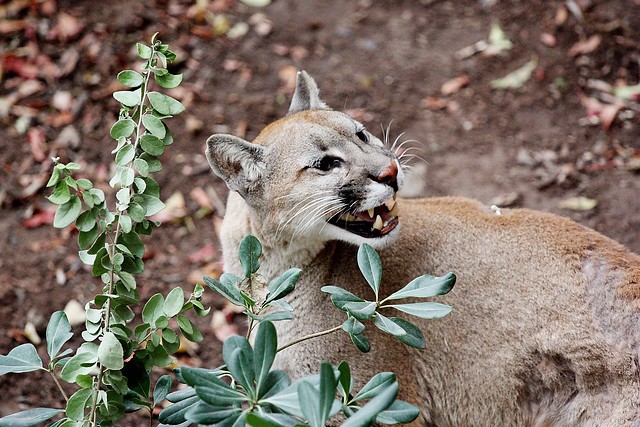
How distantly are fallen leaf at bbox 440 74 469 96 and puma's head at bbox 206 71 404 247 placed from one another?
3536 mm

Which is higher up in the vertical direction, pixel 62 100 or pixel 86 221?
pixel 86 221

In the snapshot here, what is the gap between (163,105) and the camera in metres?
3.56

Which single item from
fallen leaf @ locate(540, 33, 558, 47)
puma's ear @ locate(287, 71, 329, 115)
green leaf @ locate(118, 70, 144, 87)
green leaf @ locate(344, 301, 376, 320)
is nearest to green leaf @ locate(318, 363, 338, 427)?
green leaf @ locate(344, 301, 376, 320)

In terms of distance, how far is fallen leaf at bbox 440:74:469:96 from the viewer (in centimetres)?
785

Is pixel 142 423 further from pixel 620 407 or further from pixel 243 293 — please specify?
pixel 620 407

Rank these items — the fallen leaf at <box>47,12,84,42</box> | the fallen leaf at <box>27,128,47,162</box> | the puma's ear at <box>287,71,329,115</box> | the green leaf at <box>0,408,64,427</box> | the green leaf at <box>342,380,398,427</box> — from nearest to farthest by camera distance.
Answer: the green leaf at <box>342,380,398,427</box>, the green leaf at <box>0,408,64,427</box>, the puma's ear at <box>287,71,329,115</box>, the fallen leaf at <box>27,128,47,162</box>, the fallen leaf at <box>47,12,84,42</box>

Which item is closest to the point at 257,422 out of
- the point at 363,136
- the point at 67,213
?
the point at 67,213

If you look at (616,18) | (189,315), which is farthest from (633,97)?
(189,315)

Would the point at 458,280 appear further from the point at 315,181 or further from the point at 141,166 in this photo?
the point at 141,166

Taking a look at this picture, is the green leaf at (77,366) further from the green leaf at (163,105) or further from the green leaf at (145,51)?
the green leaf at (145,51)

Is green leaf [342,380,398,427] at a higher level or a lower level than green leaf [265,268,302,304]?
higher

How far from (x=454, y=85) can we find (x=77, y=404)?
5.60 m

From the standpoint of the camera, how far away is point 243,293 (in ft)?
10.4

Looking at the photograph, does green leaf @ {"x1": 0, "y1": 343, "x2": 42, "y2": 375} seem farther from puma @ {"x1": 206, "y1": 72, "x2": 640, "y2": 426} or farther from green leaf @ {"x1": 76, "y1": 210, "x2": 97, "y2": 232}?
puma @ {"x1": 206, "y1": 72, "x2": 640, "y2": 426}
